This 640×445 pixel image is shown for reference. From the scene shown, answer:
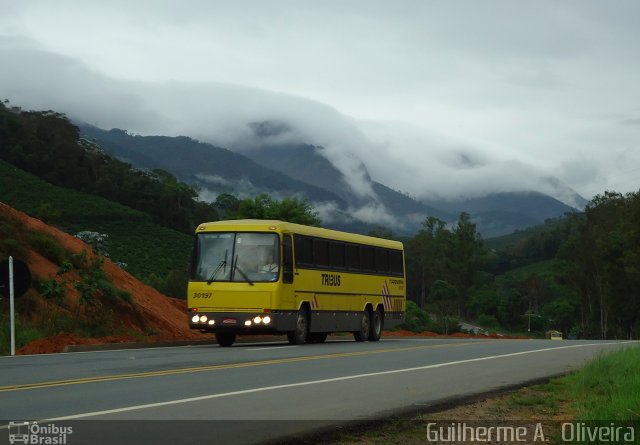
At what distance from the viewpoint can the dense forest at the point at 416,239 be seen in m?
86.3

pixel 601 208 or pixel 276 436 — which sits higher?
pixel 601 208

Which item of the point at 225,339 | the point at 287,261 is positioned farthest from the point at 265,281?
the point at 225,339

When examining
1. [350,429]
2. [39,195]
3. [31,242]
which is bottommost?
[350,429]

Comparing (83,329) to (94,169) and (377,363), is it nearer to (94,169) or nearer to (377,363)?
(377,363)

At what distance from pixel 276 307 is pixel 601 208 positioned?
8715 cm

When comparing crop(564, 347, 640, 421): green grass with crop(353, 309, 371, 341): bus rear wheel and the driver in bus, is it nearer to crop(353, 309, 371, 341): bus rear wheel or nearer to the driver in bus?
the driver in bus

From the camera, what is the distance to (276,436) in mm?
10367

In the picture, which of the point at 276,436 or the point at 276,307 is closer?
the point at 276,436

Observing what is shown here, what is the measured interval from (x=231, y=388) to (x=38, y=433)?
200 inches

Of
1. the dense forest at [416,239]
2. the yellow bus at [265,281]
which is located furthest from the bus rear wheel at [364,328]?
the dense forest at [416,239]

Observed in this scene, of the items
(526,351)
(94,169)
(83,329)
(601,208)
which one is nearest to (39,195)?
(94,169)

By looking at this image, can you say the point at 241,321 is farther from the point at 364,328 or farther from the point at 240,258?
the point at 364,328

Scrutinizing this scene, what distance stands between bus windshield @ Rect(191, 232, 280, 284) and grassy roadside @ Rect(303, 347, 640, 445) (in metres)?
12.1

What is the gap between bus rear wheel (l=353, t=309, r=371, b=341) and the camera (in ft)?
111
